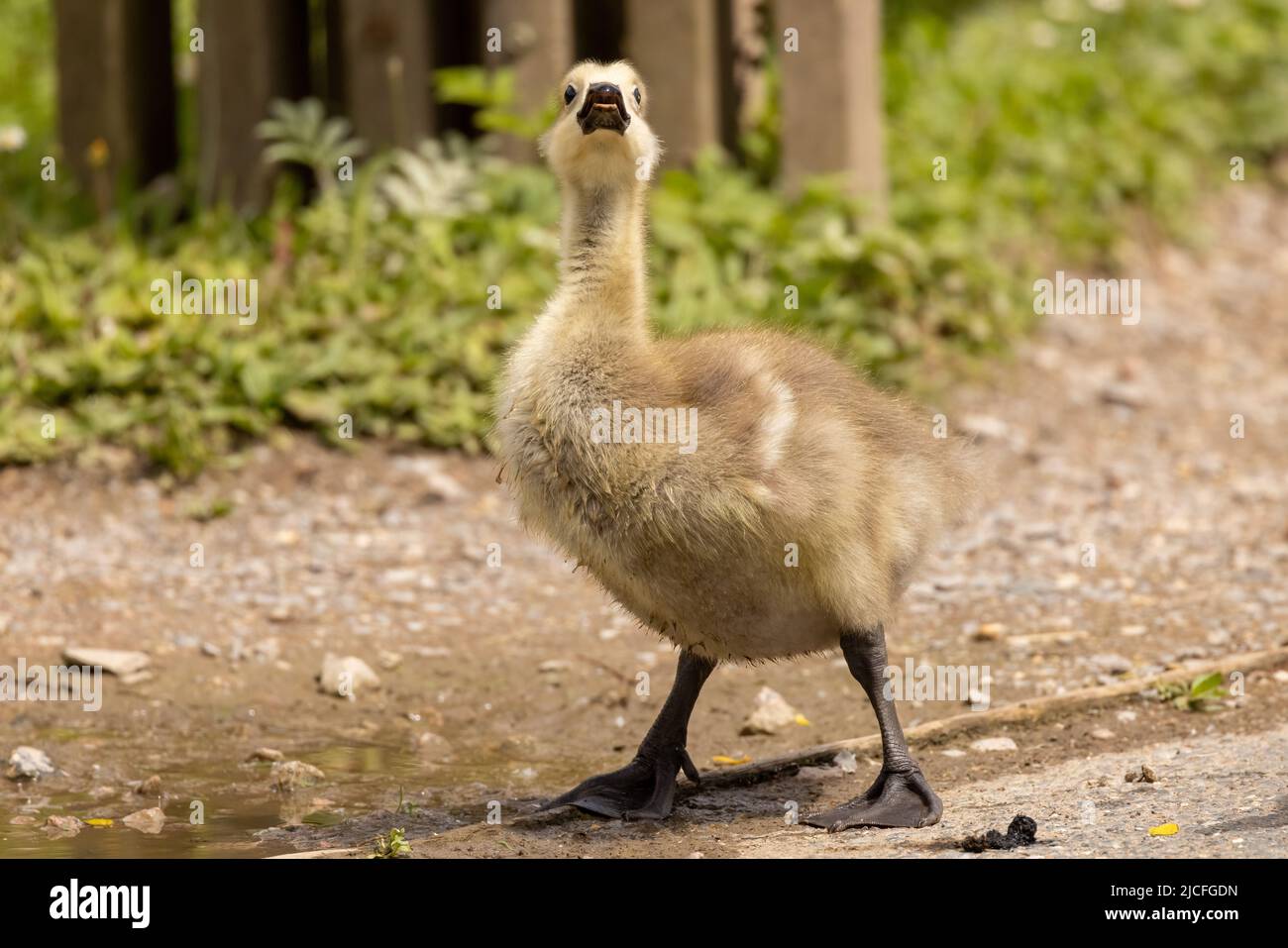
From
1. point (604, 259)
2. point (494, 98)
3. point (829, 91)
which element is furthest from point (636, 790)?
point (829, 91)

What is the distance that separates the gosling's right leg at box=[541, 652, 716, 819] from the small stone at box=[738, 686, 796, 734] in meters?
0.72

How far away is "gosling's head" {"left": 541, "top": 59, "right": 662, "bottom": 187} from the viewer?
4902 millimetres

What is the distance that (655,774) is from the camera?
17.2ft

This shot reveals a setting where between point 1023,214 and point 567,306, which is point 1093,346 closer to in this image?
point 1023,214

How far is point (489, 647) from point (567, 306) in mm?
2126

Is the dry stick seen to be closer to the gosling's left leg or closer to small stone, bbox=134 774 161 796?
the gosling's left leg

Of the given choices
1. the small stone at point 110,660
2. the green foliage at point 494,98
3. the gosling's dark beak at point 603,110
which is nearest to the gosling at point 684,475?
the gosling's dark beak at point 603,110

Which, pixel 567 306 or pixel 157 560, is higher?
pixel 567 306

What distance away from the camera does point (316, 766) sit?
5.64m

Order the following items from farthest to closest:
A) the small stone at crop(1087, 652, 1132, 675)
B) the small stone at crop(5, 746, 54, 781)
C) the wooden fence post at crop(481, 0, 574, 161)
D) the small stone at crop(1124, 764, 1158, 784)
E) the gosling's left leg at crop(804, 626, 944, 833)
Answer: the wooden fence post at crop(481, 0, 574, 161), the small stone at crop(1087, 652, 1132, 675), the small stone at crop(5, 746, 54, 781), the small stone at crop(1124, 764, 1158, 784), the gosling's left leg at crop(804, 626, 944, 833)

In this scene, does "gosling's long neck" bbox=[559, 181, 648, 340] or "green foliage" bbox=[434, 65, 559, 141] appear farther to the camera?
"green foliage" bbox=[434, 65, 559, 141]

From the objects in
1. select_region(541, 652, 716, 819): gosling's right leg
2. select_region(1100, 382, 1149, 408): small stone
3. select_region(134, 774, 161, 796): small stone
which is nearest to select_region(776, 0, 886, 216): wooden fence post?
select_region(1100, 382, 1149, 408): small stone

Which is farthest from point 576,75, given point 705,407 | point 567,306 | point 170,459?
point 170,459

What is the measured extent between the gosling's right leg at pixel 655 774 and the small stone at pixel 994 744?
868 millimetres
